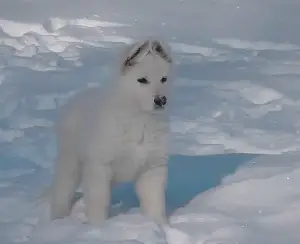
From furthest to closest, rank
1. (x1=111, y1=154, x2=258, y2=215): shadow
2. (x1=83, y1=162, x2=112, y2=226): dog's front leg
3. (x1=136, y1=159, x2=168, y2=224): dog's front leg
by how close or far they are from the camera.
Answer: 1. (x1=111, y1=154, x2=258, y2=215): shadow
2. (x1=136, y1=159, x2=168, y2=224): dog's front leg
3. (x1=83, y1=162, x2=112, y2=226): dog's front leg


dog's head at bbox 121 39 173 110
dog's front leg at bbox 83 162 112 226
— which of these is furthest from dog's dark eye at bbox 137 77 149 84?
dog's front leg at bbox 83 162 112 226

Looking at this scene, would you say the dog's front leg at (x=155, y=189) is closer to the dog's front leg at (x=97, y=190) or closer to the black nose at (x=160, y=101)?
the dog's front leg at (x=97, y=190)

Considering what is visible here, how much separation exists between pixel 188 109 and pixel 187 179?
7.23 ft

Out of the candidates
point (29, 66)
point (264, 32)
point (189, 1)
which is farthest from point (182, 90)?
point (189, 1)

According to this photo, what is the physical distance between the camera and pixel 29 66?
8508 mm

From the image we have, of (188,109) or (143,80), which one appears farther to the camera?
(188,109)

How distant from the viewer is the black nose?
3467 mm

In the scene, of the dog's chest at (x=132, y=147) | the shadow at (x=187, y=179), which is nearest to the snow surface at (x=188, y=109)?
the shadow at (x=187, y=179)

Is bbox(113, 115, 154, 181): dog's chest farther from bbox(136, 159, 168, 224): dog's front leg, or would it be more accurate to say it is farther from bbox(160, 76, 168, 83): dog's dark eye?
bbox(160, 76, 168, 83): dog's dark eye

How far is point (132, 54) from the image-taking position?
11.3ft

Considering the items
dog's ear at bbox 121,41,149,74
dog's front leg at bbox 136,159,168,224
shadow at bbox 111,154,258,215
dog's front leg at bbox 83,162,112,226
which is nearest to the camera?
dog's ear at bbox 121,41,149,74

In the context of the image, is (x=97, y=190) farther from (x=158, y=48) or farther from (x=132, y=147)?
(x=158, y=48)

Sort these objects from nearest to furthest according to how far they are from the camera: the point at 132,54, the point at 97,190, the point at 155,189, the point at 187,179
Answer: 1. the point at 132,54
2. the point at 97,190
3. the point at 155,189
4. the point at 187,179

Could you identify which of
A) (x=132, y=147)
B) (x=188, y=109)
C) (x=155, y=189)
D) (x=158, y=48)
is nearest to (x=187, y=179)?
(x=155, y=189)
